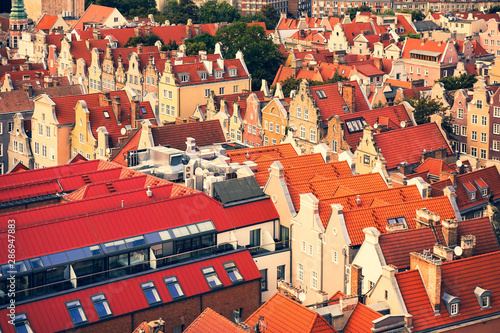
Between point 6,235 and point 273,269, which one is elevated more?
point 6,235

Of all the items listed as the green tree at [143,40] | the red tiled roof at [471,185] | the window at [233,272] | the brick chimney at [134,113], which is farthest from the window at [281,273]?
the green tree at [143,40]

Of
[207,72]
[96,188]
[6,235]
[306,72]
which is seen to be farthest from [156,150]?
[306,72]

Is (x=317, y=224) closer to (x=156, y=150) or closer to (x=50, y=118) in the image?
(x=156, y=150)

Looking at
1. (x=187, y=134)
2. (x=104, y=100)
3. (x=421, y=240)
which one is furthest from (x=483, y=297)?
(x=104, y=100)

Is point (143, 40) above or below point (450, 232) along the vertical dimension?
above

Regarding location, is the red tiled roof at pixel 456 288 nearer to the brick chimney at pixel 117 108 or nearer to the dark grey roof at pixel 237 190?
the dark grey roof at pixel 237 190

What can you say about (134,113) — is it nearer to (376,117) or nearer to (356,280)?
(376,117)

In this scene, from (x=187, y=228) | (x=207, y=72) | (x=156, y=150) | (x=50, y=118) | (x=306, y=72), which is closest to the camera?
(x=187, y=228)
